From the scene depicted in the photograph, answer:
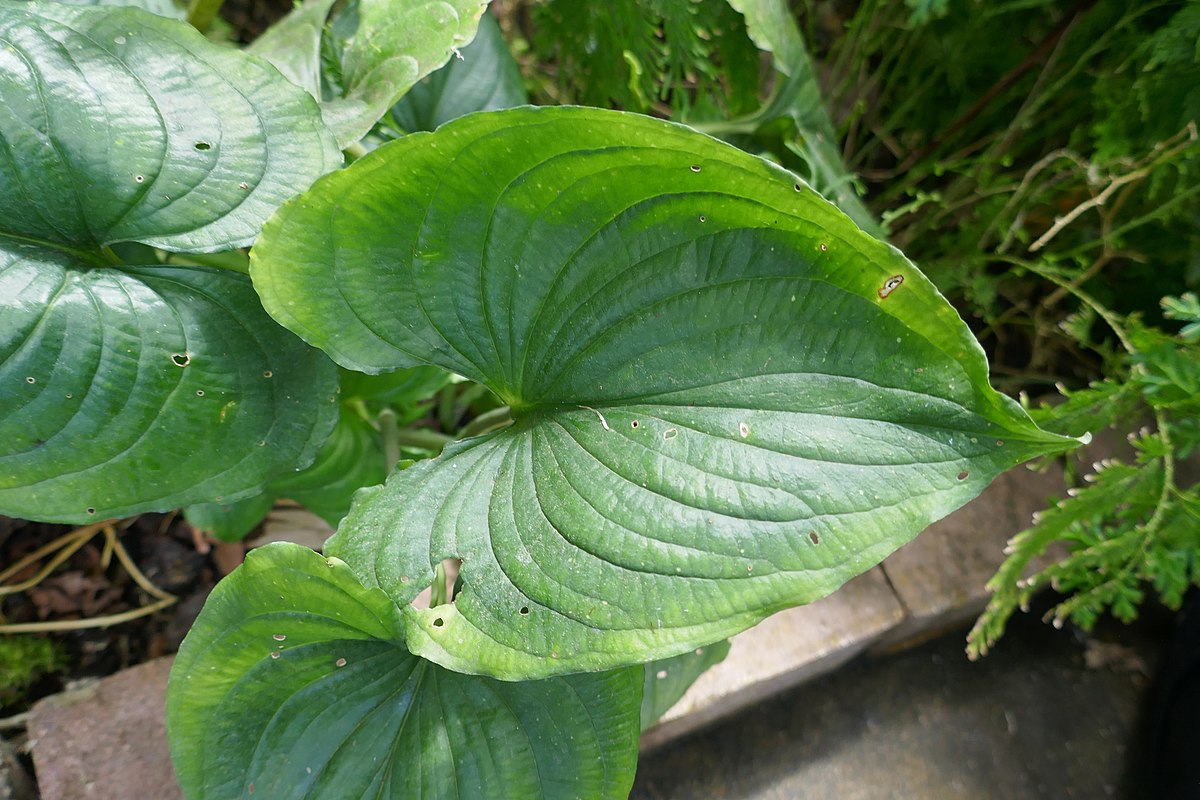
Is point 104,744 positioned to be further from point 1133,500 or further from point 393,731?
point 1133,500

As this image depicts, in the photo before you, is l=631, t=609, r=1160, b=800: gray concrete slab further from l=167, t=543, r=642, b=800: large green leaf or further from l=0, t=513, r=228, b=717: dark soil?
l=0, t=513, r=228, b=717: dark soil

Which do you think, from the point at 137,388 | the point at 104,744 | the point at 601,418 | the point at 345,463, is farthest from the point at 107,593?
the point at 601,418

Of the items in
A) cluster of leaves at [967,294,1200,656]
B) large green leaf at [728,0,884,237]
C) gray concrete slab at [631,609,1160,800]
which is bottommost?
gray concrete slab at [631,609,1160,800]

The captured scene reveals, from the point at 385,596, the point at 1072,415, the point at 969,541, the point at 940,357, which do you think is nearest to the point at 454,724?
the point at 385,596

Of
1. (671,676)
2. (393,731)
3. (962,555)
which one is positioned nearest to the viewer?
(393,731)

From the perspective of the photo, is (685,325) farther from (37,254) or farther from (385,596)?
(37,254)

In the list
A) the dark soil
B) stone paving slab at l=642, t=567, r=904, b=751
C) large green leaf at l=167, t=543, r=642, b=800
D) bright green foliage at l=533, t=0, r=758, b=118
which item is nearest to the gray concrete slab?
stone paving slab at l=642, t=567, r=904, b=751
